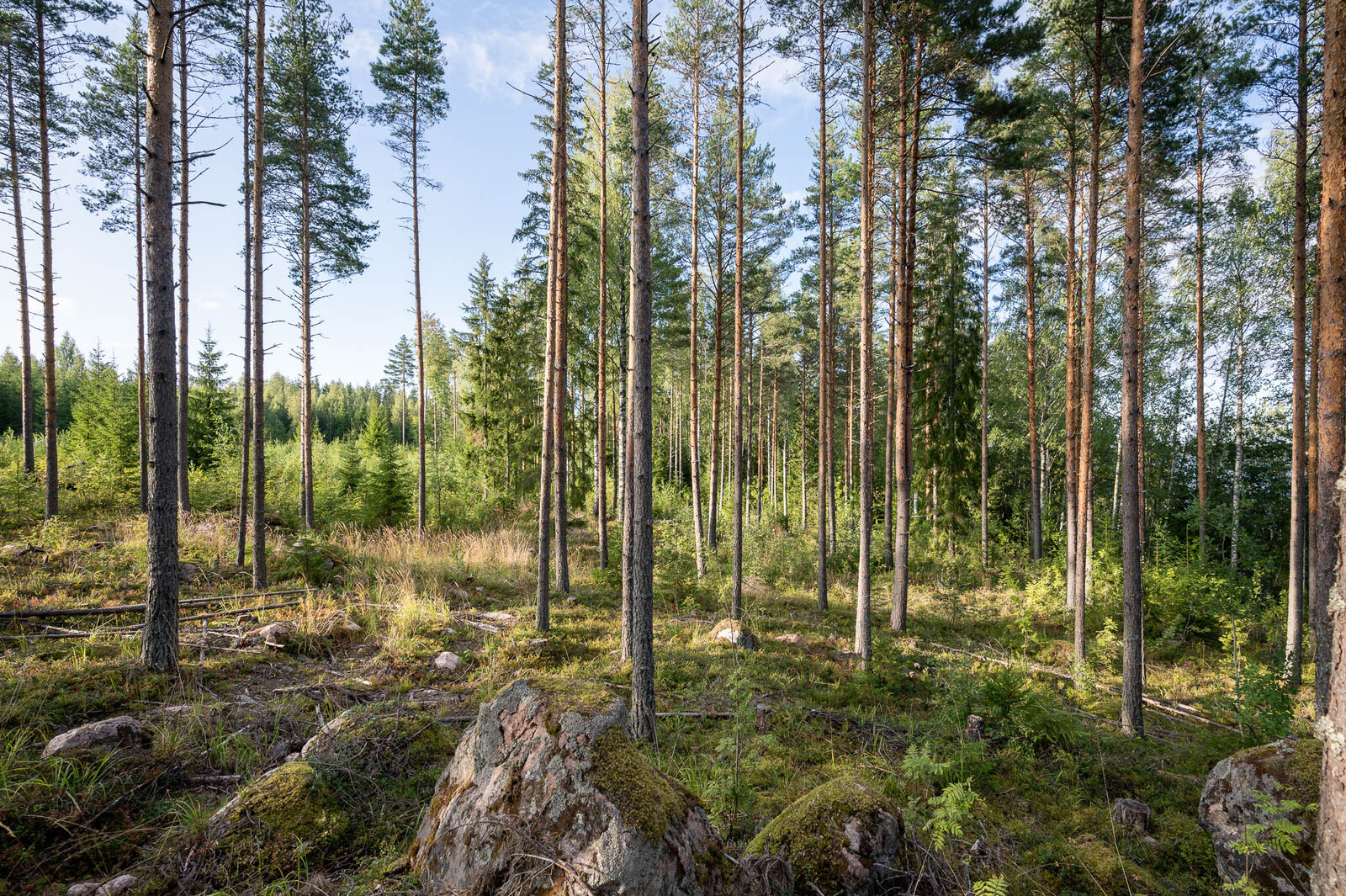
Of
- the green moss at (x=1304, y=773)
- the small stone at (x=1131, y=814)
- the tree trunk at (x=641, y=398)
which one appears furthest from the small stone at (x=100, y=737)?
A: the green moss at (x=1304, y=773)

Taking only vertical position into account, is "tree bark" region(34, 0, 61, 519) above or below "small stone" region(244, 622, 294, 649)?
above

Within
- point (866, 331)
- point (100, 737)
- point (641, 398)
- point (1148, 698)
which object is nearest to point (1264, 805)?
point (641, 398)

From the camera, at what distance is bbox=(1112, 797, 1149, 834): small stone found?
4.67 meters

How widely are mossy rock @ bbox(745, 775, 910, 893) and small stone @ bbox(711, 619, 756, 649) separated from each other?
4985 millimetres

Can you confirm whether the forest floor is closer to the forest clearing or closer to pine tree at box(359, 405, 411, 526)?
the forest clearing

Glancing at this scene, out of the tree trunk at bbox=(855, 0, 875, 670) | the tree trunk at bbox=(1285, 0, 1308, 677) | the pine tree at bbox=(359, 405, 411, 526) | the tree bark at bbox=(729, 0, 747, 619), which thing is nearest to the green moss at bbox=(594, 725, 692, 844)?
the tree trunk at bbox=(855, 0, 875, 670)

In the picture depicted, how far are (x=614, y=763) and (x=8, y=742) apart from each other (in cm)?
471

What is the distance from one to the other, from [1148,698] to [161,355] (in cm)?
1419

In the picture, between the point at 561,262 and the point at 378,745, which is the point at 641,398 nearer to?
the point at 378,745

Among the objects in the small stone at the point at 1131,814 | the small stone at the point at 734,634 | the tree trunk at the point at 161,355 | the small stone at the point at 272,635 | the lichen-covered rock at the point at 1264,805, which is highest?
the tree trunk at the point at 161,355

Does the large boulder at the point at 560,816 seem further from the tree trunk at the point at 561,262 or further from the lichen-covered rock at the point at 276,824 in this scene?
the tree trunk at the point at 561,262

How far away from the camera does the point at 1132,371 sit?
6480 mm

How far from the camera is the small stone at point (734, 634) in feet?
27.9

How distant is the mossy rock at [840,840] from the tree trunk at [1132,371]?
17.8ft
